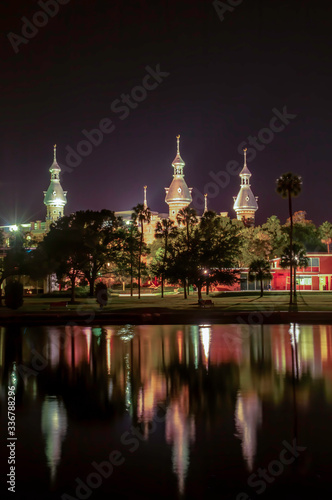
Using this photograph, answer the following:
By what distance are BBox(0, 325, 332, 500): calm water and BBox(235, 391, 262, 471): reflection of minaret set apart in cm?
2

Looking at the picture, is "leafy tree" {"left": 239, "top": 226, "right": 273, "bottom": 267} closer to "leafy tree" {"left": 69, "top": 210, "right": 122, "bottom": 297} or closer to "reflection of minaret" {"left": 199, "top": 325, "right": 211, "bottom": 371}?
"leafy tree" {"left": 69, "top": 210, "right": 122, "bottom": 297}

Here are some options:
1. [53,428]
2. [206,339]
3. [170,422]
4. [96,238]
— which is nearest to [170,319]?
[206,339]

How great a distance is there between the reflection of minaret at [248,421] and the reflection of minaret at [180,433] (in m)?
0.84

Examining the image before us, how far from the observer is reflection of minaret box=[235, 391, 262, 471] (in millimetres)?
9648

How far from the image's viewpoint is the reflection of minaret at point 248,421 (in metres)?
9.65

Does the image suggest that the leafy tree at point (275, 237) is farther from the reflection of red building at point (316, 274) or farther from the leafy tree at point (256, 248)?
the reflection of red building at point (316, 274)

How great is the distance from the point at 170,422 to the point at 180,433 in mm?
768

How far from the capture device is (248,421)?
449 inches

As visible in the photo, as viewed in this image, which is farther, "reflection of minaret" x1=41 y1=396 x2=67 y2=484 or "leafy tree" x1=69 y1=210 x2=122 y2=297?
Answer: "leafy tree" x1=69 y1=210 x2=122 y2=297

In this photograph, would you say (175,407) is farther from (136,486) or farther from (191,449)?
(136,486)

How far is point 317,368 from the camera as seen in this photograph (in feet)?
57.2

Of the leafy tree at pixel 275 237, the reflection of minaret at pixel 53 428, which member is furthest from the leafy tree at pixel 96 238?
the leafy tree at pixel 275 237

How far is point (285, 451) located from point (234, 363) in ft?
29.1

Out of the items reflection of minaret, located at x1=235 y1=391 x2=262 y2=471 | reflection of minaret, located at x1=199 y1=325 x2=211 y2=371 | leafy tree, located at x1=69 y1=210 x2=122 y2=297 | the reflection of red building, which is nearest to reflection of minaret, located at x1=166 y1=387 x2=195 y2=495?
reflection of minaret, located at x1=235 y1=391 x2=262 y2=471
